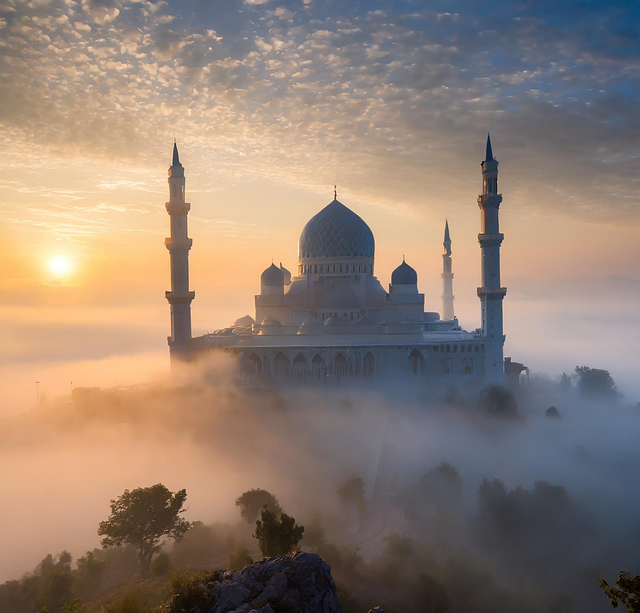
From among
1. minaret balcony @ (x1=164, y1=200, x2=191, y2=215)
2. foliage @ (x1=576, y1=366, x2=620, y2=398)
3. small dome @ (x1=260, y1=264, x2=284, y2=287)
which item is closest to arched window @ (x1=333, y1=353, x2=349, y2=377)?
small dome @ (x1=260, y1=264, x2=284, y2=287)

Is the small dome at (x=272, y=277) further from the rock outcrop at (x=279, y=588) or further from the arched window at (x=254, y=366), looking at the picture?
the rock outcrop at (x=279, y=588)

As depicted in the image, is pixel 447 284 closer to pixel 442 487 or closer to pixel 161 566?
pixel 442 487

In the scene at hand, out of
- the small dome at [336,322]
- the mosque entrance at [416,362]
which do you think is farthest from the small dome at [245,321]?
the mosque entrance at [416,362]

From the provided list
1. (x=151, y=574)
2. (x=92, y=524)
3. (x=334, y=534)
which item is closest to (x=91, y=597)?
(x=151, y=574)

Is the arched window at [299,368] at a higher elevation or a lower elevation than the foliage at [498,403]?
higher

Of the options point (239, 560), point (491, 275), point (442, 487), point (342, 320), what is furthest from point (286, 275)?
point (239, 560)
